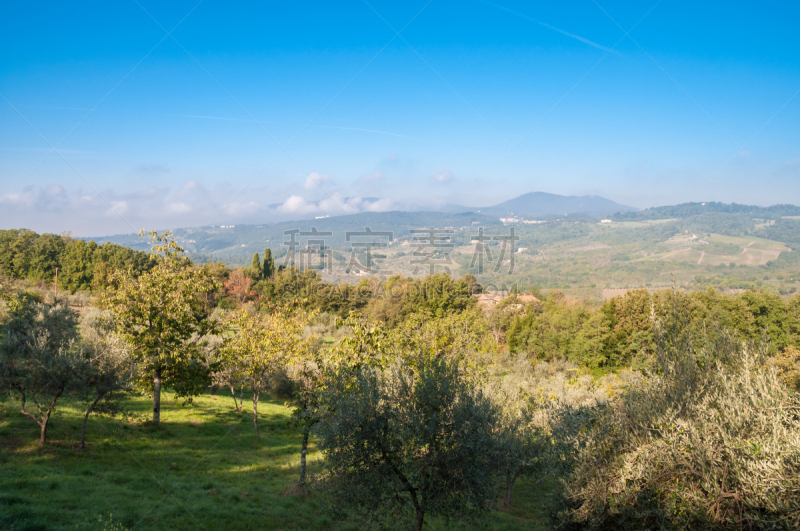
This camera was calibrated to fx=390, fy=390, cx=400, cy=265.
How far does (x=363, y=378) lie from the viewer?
1073cm

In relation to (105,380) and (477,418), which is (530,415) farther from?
(105,380)

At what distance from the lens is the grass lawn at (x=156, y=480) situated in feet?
36.7

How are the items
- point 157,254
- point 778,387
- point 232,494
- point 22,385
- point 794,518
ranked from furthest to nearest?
point 157,254 < point 232,494 < point 22,385 < point 778,387 < point 794,518

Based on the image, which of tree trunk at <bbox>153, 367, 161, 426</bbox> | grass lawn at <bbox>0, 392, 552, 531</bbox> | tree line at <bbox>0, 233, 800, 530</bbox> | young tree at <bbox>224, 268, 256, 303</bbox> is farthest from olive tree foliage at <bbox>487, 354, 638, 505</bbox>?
young tree at <bbox>224, 268, 256, 303</bbox>

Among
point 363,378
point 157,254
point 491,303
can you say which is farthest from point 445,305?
point 363,378

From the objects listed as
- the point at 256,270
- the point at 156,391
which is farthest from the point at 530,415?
the point at 256,270

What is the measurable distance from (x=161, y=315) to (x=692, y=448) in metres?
21.2

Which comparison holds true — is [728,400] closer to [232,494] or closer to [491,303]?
[232,494]

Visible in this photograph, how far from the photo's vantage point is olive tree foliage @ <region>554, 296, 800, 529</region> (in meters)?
7.12

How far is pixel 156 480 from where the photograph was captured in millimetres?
14359

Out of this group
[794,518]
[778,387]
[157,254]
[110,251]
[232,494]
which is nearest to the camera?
[794,518]

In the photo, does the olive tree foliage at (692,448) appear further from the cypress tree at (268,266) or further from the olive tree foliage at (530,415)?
the cypress tree at (268,266)

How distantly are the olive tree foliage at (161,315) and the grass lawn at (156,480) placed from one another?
2.39 meters

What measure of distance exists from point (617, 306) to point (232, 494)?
54906mm
